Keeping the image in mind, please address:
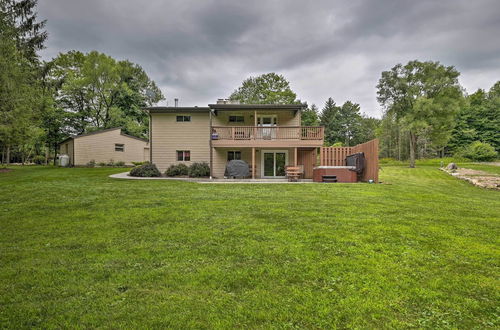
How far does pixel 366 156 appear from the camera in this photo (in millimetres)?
12664

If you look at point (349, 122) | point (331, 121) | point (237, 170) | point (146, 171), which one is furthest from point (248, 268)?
point (349, 122)

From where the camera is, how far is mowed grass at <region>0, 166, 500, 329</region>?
2.21 metres

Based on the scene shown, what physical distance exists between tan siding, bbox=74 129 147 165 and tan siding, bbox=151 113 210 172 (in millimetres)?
11055

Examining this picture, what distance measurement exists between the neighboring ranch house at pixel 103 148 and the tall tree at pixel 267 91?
16.1 meters

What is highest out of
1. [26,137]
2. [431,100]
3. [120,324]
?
[431,100]

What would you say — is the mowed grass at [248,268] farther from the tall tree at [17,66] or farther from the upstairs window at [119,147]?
the upstairs window at [119,147]

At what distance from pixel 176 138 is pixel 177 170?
7.85ft

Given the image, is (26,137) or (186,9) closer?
(186,9)

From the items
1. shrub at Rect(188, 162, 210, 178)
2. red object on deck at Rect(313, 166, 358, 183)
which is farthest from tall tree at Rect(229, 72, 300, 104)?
red object on deck at Rect(313, 166, 358, 183)

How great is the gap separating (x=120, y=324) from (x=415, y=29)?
1826 centimetres

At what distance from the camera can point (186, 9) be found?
12.9m

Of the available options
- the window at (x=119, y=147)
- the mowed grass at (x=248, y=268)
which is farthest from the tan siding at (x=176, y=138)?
the window at (x=119, y=147)

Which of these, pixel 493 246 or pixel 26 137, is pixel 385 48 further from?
pixel 26 137

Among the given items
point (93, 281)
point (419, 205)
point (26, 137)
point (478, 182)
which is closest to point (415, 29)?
point (478, 182)
